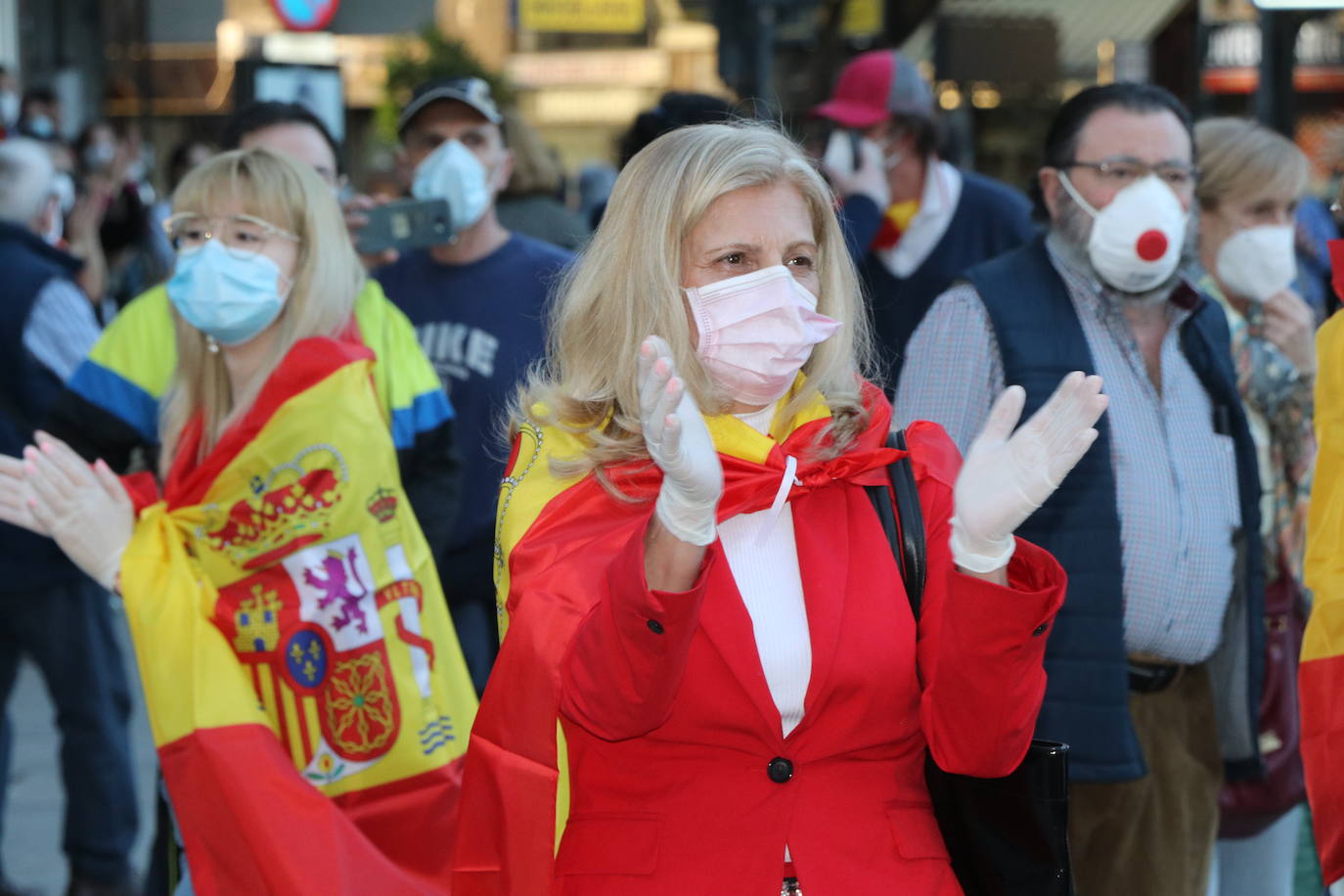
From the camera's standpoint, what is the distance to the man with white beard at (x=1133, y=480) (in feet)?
11.7

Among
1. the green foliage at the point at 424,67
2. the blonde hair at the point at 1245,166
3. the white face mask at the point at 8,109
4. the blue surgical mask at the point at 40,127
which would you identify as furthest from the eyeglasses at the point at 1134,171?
the green foliage at the point at 424,67

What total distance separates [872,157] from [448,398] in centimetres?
158

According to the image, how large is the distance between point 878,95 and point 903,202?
36 centimetres

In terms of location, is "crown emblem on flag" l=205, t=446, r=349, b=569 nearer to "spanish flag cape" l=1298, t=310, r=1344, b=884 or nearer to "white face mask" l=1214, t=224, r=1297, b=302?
"spanish flag cape" l=1298, t=310, r=1344, b=884

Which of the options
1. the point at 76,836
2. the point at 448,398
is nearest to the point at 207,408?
the point at 448,398

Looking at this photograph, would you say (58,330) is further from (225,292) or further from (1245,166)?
(1245,166)

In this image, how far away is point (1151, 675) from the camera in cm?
378

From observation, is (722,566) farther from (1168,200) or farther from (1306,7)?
(1306,7)

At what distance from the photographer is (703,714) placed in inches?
98.1

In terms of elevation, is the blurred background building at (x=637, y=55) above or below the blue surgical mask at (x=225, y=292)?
above

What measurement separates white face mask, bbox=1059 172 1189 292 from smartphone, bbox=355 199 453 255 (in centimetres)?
192

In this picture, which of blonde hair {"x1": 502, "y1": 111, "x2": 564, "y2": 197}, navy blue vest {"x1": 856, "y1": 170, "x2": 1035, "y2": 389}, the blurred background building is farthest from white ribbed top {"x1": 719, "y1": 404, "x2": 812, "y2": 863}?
blonde hair {"x1": 502, "y1": 111, "x2": 564, "y2": 197}

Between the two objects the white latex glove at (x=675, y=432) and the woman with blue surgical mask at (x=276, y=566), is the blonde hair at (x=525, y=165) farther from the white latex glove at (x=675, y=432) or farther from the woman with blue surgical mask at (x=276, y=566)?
the white latex glove at (x=675, y=432)

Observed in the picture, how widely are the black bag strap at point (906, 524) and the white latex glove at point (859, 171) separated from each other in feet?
9.42
